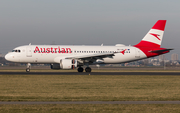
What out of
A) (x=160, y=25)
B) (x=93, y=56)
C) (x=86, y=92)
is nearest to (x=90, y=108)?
(x=86, y=92)

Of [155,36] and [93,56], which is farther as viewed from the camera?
[155,36]

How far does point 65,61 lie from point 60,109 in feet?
101

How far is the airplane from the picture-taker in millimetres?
45094

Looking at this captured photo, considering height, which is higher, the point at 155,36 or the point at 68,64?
the point at 155,36

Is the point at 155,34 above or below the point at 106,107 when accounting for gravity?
above

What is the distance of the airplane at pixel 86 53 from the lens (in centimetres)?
4509

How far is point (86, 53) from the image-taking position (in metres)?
47.4

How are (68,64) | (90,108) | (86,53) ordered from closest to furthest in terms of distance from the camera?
(90,108), (68,64), (86,53)

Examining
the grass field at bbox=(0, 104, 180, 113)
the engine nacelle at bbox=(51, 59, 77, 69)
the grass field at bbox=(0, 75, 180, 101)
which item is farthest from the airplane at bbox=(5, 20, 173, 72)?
the grass field at bbox=(0, 104, 180, 113)

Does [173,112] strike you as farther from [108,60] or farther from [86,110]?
[108,60]

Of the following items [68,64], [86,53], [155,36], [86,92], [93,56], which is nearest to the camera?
[86,92]

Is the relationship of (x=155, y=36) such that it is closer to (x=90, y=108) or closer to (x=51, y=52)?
(x=51, y=52)

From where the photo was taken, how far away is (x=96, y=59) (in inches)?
1821

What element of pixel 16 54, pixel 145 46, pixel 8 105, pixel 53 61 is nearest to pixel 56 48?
pixel 53 61
